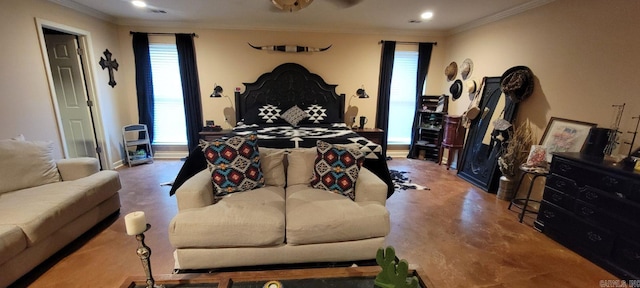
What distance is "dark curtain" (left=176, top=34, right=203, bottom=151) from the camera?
14.4ft

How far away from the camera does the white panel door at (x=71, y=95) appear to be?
143 inches

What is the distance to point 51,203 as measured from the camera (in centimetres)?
199

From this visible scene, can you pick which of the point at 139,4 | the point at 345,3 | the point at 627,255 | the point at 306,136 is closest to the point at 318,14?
the point at 345,3

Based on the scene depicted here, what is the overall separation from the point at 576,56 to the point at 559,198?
1.49 meters

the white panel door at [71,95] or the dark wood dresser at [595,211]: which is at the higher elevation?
the white panel door at [71,95]

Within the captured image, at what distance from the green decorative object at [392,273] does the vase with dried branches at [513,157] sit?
2786 mm

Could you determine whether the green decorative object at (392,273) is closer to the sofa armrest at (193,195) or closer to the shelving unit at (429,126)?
the sofa armrest at (193,195)

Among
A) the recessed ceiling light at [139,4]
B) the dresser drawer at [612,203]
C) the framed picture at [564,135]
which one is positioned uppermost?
the recessed ceiling light at [139,4]

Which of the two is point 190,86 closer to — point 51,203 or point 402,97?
point 51,203

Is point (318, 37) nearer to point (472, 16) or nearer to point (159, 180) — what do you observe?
point (472, 16)

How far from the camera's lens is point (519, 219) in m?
2.74

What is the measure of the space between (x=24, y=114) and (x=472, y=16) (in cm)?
572

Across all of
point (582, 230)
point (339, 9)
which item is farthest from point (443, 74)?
point (582, 230)

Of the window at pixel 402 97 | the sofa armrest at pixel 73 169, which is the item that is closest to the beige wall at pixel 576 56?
the window at pixel 402 97
